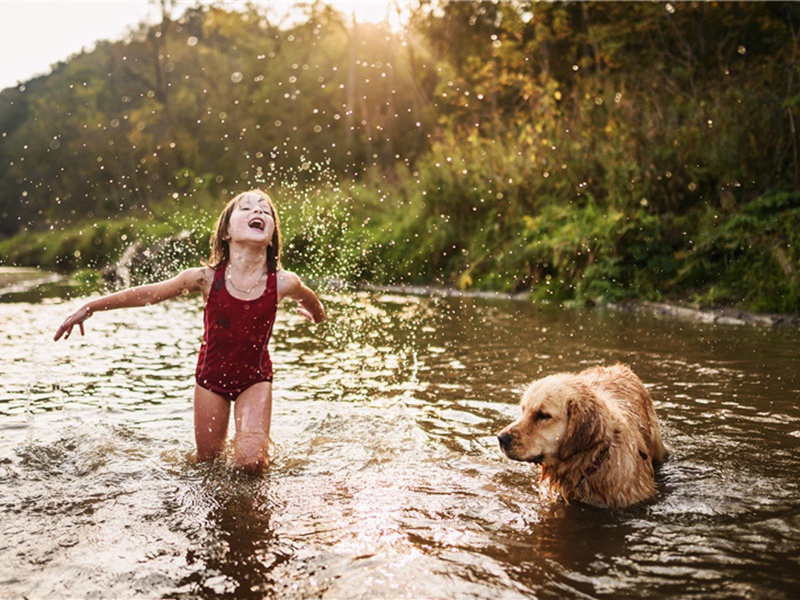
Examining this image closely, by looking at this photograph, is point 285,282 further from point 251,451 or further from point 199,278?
point 251,451

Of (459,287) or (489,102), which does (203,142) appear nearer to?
(489,102)

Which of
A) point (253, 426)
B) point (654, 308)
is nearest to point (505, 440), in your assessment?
point (253, 426)

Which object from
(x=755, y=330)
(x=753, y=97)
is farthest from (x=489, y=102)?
(x=755, y=330)

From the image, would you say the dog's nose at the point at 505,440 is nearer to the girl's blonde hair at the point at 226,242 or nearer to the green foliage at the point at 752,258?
the girl's blonde hair at the point at 226,242

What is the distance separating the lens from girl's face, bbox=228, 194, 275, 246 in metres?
5.55

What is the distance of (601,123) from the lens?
1698 centimetres

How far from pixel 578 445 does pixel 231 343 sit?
2.60 m

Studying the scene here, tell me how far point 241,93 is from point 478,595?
139 feet

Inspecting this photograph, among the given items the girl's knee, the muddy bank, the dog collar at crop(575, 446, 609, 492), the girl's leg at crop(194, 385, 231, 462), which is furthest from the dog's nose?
the muddy bank

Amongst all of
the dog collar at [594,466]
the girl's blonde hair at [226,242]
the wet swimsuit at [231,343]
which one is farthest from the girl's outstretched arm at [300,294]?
the dog collar at [594,466]

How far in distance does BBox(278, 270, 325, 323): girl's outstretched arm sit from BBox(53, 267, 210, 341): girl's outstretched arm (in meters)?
0.57

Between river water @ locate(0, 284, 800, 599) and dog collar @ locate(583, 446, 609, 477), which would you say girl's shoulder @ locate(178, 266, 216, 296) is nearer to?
→ river water @ locate(0, 284, 800, 599)

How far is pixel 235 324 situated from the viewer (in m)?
5.50

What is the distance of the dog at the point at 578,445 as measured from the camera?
4.32 m
